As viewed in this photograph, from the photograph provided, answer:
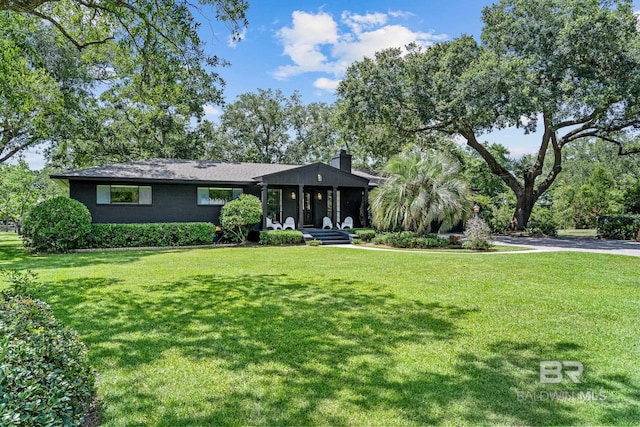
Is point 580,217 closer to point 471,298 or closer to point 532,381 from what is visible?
point 471,298

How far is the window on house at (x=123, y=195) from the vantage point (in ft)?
52.3

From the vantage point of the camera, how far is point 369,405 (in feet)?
9.95

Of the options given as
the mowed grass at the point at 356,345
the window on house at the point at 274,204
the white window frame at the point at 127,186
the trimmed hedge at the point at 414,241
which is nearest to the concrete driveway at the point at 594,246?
the trimmed hedge at the point at 414,241

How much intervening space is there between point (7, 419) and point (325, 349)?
284 centimetres

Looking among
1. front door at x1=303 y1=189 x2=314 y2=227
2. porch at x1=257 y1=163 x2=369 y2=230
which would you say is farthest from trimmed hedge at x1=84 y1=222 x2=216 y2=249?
front door at x1=303 y1=189 x2=314 y2=227

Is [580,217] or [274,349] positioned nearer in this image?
[274,349]

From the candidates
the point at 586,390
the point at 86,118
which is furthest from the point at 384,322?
the point at 86,118

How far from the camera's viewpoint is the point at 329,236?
1766cm

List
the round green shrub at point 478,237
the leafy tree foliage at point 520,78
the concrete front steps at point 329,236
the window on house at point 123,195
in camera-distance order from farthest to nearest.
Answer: the concrete front steps at point 329,236 < the window on house at point 123,195 < the leafy tree foliage at point 520,78 < the round green shrub at point 478,237

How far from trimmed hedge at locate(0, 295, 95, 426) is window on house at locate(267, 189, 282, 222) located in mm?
16103

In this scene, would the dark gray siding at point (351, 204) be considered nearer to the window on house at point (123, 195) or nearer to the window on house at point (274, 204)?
the window on house at point (274, 204)

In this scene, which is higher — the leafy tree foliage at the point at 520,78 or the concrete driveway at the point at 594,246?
the leafy tree foliage at the point at 520,78

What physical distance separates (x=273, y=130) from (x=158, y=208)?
69.6 feet

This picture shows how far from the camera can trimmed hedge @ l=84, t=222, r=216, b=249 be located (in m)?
14.5
